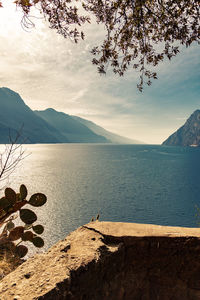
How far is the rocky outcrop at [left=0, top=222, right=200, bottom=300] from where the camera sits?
2.86 metres

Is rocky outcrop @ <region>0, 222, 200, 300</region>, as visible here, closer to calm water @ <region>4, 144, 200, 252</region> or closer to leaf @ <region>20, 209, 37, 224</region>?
leaf @ <region>20, 209, 37, 224</region>

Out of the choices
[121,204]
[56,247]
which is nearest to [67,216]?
[121,204]

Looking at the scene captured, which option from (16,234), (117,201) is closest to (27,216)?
(16,234)

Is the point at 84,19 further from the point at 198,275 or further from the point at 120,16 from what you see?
the point at 198,275

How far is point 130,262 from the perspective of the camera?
3.47 metres

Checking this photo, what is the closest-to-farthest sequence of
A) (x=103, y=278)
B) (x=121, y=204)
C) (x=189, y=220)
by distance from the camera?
(x=103, y=278) → (x=189, y=220) → (x=121, y=204)

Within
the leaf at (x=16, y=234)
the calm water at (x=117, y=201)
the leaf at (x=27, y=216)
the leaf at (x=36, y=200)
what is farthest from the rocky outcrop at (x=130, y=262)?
the calm water at (x=117, y=201)

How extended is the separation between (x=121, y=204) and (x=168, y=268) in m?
34.3

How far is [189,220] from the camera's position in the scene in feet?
95.3

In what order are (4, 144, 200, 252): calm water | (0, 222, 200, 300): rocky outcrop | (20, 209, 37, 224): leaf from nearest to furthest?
(0, 222, 200, 300): rocky outcrop
(20, 209, 37, 224): leaf
(4, 144, 200, 252): calm water

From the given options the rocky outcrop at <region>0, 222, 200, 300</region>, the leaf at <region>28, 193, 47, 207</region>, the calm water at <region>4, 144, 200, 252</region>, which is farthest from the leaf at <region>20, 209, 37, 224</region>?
the calm water at <region>4, 144, 200, 252</region>

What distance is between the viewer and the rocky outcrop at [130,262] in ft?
9.37

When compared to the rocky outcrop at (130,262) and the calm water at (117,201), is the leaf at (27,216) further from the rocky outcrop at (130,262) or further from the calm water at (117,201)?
the calm water at (117,201)

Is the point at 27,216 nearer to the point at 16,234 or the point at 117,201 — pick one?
the point at 16,234
